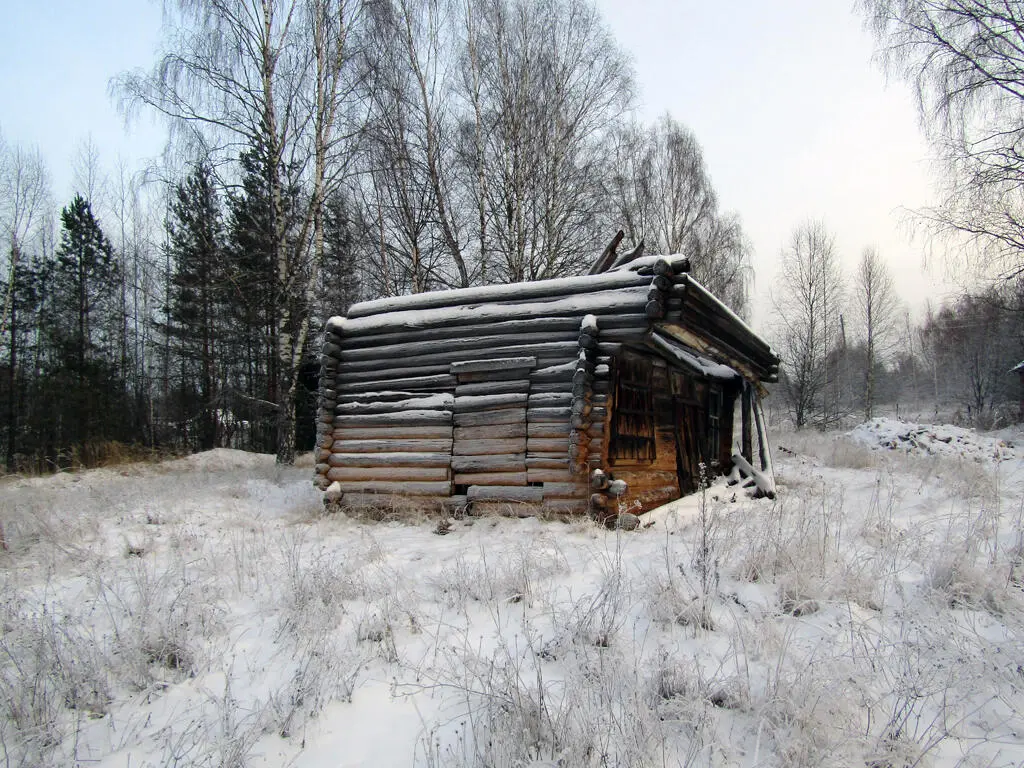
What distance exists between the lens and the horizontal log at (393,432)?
7.62 meters

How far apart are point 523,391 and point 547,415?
50cm

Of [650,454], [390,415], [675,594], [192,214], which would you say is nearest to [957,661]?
[675,594]

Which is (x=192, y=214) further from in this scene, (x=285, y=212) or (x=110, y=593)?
(x=110, y=593)

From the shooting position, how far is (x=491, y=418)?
733 centimetres

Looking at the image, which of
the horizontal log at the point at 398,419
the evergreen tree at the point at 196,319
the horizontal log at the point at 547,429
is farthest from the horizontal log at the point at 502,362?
the evergreen tree at the point at 196,319

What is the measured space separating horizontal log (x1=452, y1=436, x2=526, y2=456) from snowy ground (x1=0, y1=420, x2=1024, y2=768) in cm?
193

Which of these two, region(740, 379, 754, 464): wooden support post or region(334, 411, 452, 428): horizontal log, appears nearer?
region(334, 411, 452, 428): horizontal log

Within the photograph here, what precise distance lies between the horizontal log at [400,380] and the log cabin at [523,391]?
20 millimetres

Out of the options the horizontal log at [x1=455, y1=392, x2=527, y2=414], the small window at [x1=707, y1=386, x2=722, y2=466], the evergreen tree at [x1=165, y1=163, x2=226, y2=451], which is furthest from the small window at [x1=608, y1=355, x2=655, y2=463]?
the evergreen tree at [x1=165, y1=163, x2=226, y2=451]

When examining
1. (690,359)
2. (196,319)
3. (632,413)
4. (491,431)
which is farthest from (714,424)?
(196,319)

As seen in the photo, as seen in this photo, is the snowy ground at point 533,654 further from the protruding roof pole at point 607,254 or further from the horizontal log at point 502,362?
the protruding roof pole at point 607,254

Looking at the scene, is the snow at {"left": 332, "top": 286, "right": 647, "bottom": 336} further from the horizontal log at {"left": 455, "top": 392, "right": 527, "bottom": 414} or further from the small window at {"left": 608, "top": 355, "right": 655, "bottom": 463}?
the horizontal log at {"left": 455, "top": 392, "right": 527, "bottom": 414}

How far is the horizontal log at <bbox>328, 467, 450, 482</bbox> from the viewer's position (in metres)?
7.59

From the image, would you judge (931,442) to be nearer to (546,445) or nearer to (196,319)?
Answer: (546,445)
